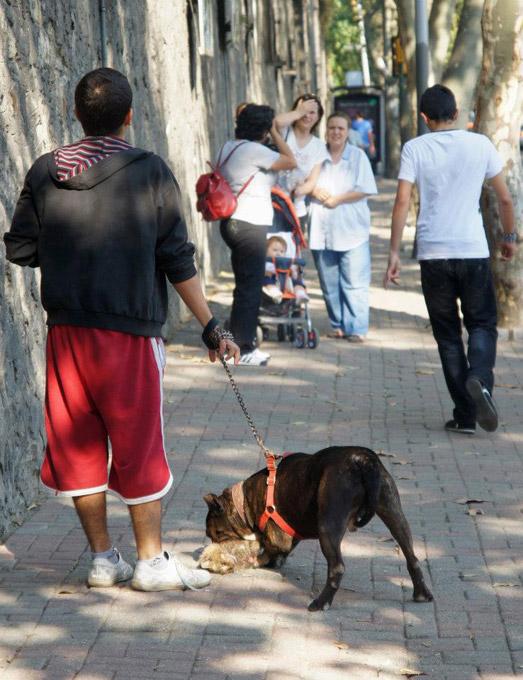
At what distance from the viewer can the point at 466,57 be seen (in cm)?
1753

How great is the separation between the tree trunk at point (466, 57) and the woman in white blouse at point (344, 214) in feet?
19.2

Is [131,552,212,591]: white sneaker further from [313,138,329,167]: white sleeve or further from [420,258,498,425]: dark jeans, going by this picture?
[313,138,329,167]: white sleeve

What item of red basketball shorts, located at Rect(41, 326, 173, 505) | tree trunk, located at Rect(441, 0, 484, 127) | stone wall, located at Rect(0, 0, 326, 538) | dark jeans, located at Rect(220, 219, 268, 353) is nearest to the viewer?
red basketball shorts, located at Rect(41, 326, 173, 505)

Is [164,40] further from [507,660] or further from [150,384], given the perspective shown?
[507,660]

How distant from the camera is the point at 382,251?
2048cm

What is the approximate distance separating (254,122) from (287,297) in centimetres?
176

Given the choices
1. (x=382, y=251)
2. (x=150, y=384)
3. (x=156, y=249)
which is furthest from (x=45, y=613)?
(x=382, y=251)

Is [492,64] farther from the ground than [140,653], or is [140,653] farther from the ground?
[492,64]

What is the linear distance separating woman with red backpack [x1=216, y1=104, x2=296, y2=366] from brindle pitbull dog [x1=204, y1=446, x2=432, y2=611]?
17.6ft

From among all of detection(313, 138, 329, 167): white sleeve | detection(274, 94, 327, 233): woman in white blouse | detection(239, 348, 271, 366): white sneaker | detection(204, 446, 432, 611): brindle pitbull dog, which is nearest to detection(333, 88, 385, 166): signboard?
detection(274, 94, 327, 233): woman in white blouse

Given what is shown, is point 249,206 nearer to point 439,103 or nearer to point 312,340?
point 312,340

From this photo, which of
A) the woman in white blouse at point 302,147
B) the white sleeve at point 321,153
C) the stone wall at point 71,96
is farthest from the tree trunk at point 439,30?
the white sleeve at point 321,153

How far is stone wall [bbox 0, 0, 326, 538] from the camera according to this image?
22.1 ft

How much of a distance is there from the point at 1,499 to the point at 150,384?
143cm
